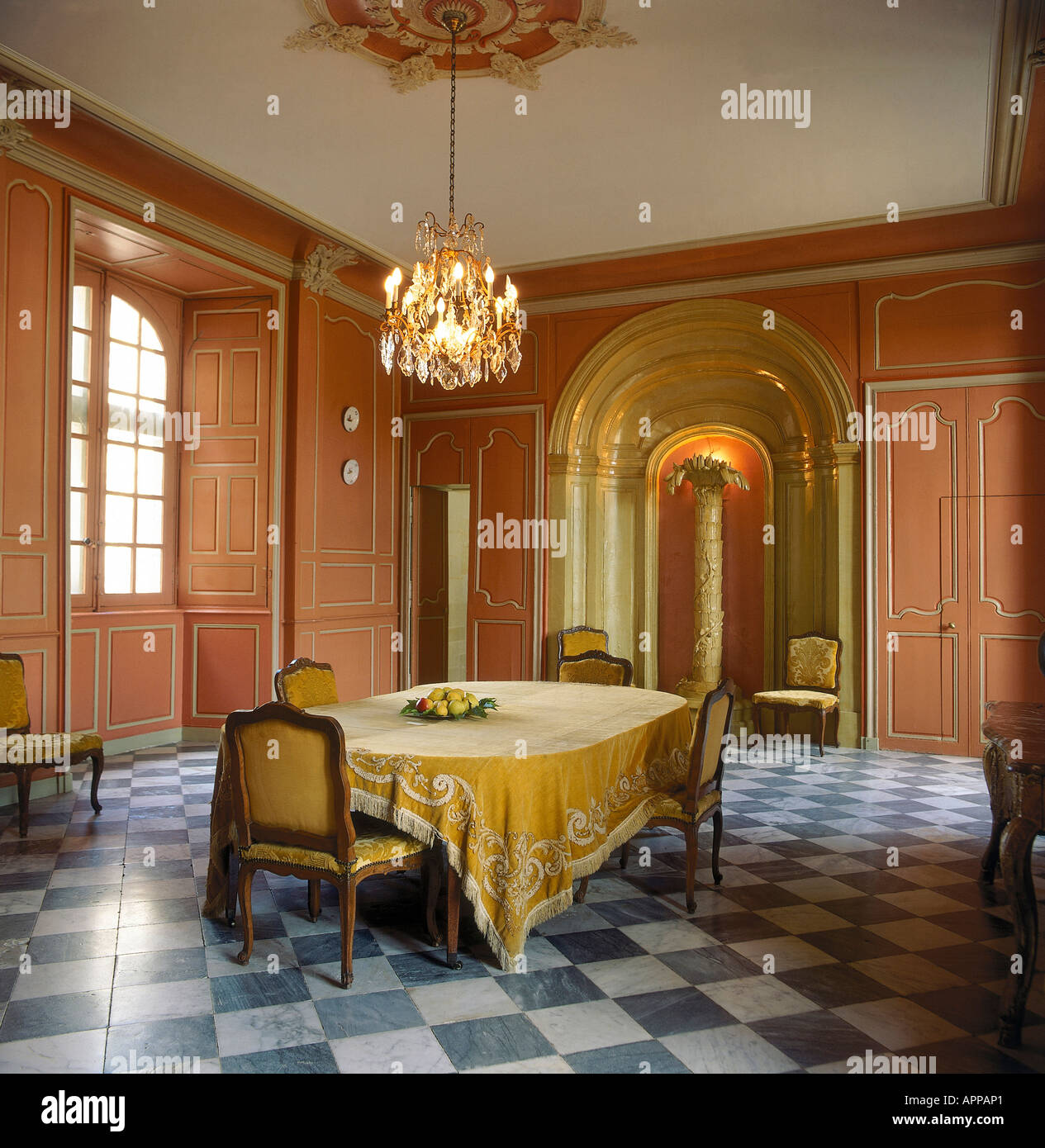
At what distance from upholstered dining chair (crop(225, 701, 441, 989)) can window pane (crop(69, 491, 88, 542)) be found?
13.1 ft

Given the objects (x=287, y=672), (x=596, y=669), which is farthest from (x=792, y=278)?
(x=287, y=672)

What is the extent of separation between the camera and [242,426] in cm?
690

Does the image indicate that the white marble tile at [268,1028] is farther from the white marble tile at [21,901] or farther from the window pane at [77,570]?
the window pane at [77,570]

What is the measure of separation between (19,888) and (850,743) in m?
5.56

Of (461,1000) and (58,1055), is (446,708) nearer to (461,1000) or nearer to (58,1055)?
(461,1000)

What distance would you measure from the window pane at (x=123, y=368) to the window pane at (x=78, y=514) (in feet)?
2.83

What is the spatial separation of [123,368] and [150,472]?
0.80 m

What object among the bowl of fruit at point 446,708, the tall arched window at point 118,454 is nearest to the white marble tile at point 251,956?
the bowl of fruit at point 446,708

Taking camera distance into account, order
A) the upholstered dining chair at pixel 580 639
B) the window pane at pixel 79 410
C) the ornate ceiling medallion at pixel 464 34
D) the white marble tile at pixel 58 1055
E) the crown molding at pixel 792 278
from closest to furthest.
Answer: the white marble tile at pixel 58 1055 → the ornate ceiling medallion at pixel 464 34 → the window pane at pixel 79 410 → the crown molding at pixel 792 278 → the upholstered dining chair at pixel 580 639

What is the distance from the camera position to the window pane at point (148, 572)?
673cm

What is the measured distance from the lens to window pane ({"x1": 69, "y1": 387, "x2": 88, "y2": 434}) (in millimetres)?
6191

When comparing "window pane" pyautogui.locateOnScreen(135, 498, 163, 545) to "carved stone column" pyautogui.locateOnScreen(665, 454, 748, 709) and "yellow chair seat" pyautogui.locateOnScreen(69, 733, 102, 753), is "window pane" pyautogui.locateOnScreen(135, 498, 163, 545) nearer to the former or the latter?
"yellow chair seat" pyautogui.locateOnScreen(69, 733, 102, 753)

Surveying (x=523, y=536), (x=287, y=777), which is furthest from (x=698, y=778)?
(x=523, y=536)

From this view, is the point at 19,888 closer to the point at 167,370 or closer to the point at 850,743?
the point at 167,370
